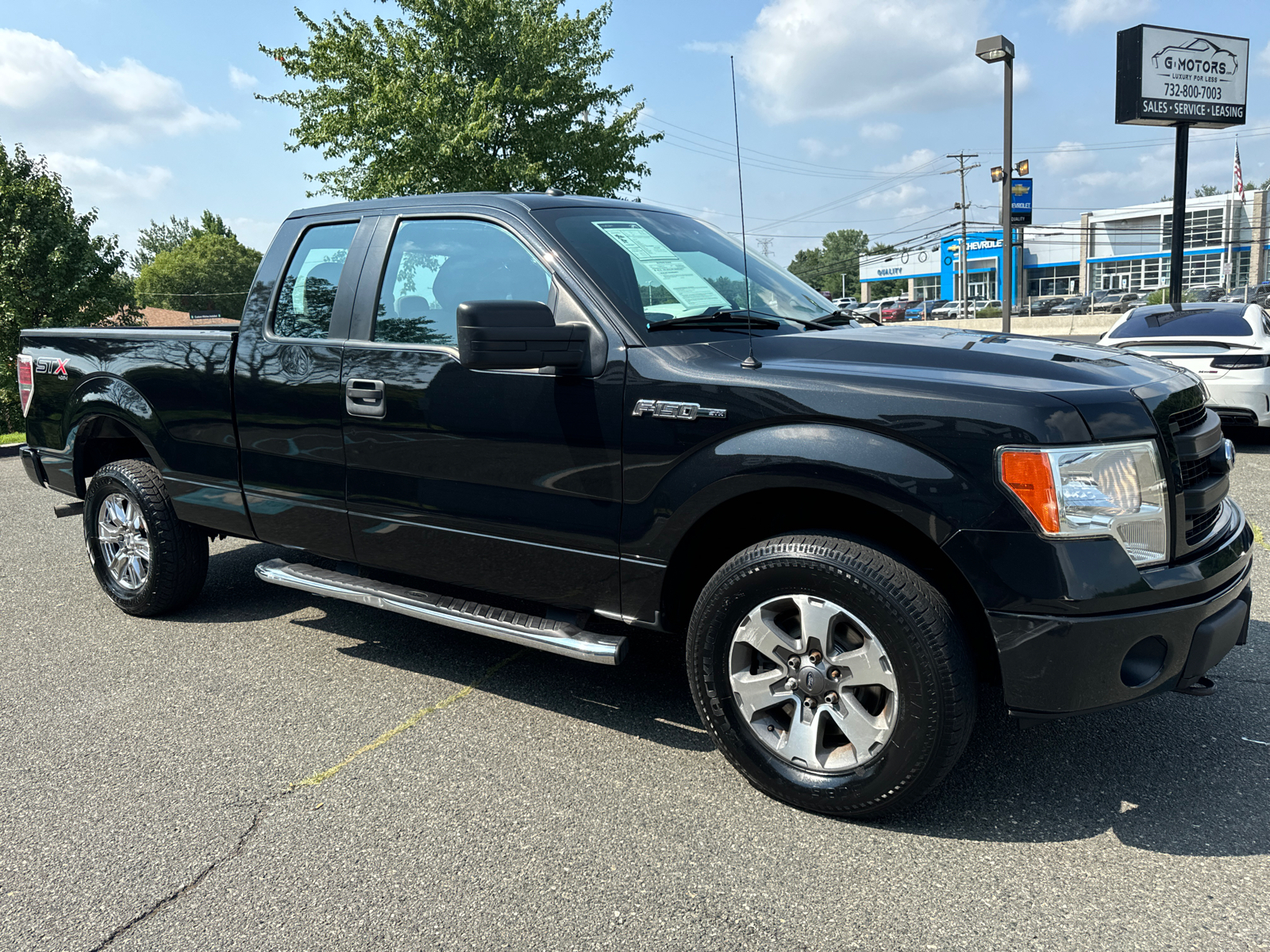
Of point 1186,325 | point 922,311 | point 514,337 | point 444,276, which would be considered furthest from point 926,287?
point 514,337

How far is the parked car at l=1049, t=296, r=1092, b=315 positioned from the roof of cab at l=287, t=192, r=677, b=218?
6044cm

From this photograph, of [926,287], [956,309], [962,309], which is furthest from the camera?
[926,287]

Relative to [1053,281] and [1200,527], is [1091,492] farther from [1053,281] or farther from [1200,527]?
[1053,281]

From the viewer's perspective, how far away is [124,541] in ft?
16.4

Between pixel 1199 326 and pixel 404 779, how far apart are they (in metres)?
9.30

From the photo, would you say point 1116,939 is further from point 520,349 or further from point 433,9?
point 433,9

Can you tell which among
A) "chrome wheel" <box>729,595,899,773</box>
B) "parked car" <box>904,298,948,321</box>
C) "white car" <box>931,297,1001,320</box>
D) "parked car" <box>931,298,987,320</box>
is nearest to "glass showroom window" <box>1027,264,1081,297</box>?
"white car" <box>931,297,1001,320</box>

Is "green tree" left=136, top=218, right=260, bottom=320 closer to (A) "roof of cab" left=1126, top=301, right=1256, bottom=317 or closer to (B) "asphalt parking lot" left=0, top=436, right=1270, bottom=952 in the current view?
(A) "roof of cab" left=1126, top=301, right=1256, bottom=317

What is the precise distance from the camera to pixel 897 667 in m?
2.70

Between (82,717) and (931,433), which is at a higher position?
(931,433)

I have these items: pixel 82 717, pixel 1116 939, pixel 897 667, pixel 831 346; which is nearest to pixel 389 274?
pixel 831 346

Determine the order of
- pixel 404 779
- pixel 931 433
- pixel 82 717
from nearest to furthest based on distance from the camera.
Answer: pixel 931 433
pixel 404 779
pixel 82 717

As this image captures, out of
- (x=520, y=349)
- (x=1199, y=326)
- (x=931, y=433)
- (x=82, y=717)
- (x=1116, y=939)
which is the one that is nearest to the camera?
(x=1116, y=939)

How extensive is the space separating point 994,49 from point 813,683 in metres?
18.7
